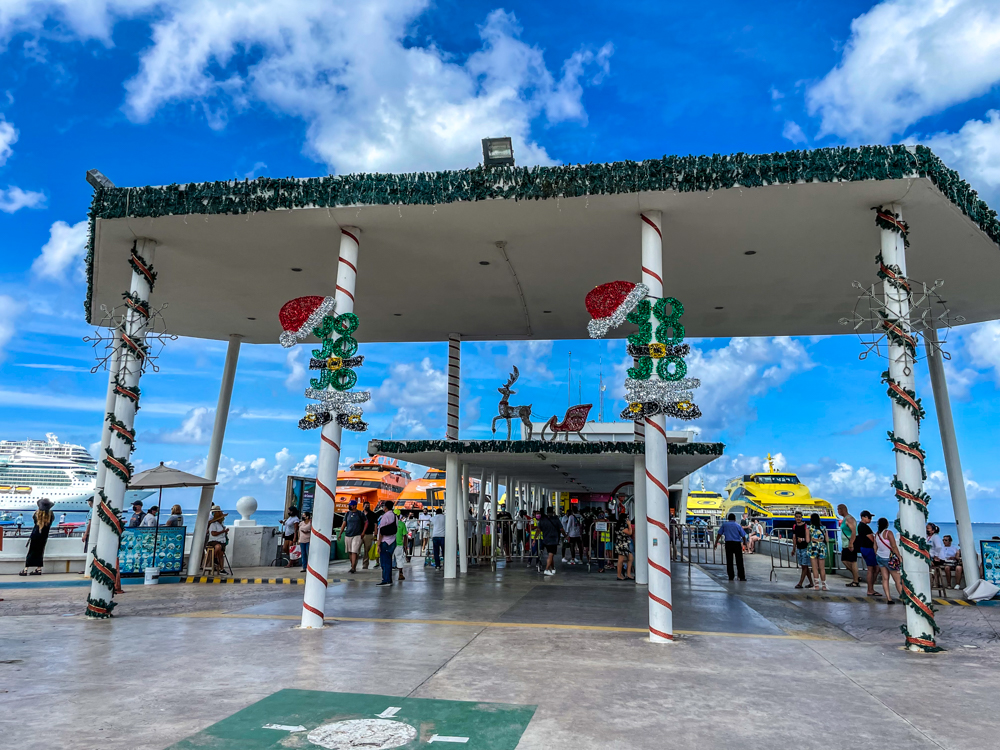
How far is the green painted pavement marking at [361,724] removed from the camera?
4.28 m

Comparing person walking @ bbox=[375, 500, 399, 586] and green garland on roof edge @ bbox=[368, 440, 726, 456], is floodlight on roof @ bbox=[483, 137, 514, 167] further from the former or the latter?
person walking @ bbox=[375, 500, 399, 586]

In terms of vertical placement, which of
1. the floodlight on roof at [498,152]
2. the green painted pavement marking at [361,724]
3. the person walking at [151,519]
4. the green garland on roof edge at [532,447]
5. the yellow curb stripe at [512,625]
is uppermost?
the floodlight on roof at [498,152]

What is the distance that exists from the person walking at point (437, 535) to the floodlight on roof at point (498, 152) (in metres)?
10.5

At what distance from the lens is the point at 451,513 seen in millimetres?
15445

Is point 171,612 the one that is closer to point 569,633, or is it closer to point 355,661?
point 355,661

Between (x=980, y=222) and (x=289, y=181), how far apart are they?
31.1 ft

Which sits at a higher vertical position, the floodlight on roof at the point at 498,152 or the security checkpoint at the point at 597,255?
the floodlight on roof at the point at 498,152

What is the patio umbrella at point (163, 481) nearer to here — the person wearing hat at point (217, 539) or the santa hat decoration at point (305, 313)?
the person wearing hat at point (217, 539)

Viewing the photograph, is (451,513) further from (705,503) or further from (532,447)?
(705,503)

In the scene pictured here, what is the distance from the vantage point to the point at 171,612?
10.2m

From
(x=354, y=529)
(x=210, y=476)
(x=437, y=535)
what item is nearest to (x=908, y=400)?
(x=437, y=535)

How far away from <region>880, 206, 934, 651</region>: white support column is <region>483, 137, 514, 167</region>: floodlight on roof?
502cm

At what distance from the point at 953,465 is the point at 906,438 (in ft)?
22.2

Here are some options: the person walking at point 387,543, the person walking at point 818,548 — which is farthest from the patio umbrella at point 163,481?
the person walking at point 818,548
